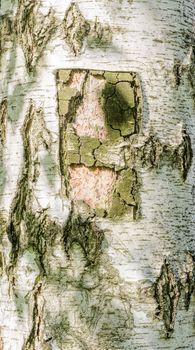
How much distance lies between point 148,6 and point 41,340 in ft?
2.92

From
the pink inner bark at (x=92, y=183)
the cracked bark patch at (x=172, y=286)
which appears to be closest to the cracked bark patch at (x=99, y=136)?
the pink inner bark at (x=92, y=183)

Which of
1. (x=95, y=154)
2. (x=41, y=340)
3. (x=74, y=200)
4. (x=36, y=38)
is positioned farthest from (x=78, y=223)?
(x=36, y=38)

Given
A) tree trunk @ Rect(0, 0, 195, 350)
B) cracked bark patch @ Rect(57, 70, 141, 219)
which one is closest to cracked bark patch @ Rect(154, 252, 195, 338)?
tree trunk @ Rect(0, 0, 195, 350)

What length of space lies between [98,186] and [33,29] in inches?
17.6

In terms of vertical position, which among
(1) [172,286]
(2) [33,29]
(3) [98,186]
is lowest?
(1) [172,286]

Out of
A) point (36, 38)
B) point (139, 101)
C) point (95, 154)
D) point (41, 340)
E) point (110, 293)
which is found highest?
point (36, 38)

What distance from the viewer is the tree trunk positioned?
179cm

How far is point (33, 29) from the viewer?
1.91 metres

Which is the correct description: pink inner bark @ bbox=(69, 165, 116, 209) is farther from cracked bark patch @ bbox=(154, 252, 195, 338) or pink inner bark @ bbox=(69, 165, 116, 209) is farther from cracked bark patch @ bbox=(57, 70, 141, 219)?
cracked bark patch @ bbox=(154, 252, 195, 338)

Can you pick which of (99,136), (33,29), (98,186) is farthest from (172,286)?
(33,29)

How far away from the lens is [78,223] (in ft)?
5.92

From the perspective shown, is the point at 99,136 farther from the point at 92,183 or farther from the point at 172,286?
the point at 172,286

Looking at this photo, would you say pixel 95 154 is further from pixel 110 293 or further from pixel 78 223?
pixel 110 293

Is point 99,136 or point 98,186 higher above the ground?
point 99,136
